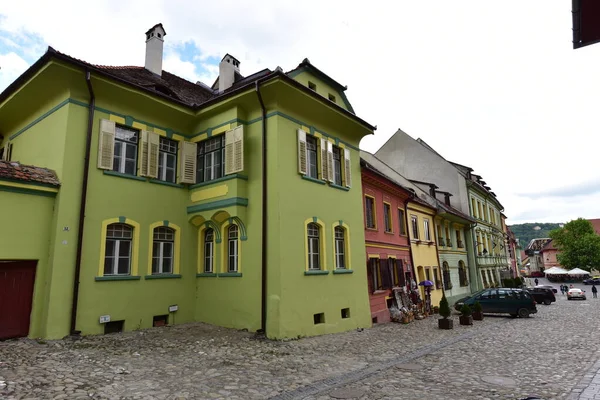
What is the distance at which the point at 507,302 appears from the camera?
850 inches

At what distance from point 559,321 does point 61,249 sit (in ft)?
71.5

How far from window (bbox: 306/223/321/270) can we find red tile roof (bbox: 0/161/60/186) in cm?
796

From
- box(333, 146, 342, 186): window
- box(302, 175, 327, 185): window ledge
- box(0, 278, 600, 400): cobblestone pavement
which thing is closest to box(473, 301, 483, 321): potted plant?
box(0, 278, 600, 400): cobblestone pavement

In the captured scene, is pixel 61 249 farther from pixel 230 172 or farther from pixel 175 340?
pixel 230 172

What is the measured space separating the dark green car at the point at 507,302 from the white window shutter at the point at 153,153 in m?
17.0

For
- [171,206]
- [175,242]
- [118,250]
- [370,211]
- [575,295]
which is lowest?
[575,295]

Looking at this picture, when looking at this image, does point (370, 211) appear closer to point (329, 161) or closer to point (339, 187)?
point (339, 187)

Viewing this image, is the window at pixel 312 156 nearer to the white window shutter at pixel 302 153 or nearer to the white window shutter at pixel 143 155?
the white window shutter at pixel 302 153

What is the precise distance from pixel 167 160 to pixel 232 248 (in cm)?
399

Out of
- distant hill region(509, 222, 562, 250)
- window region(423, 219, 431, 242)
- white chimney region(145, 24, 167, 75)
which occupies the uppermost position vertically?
distant hill region(509, 222, 562, 250)

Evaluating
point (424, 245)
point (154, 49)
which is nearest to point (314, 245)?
point (154, 49)

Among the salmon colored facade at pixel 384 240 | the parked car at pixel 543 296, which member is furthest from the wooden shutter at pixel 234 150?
the parked car at pixel 543 296

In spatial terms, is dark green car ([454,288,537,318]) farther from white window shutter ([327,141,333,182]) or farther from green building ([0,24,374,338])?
white window shutter ([327,141,333,182])

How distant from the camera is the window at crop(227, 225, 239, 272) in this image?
43.0 ft
